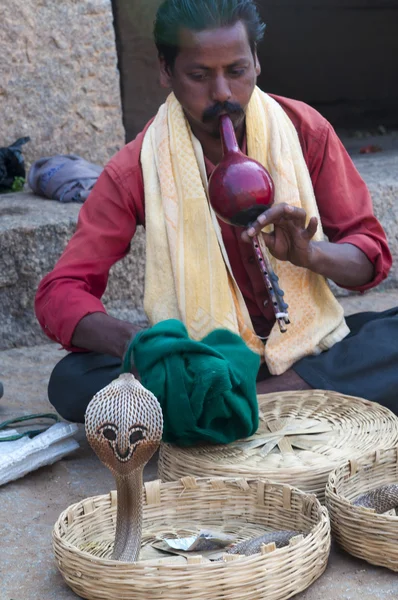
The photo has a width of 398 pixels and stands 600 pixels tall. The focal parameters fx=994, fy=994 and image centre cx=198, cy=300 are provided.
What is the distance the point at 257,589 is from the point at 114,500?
462 millimetres

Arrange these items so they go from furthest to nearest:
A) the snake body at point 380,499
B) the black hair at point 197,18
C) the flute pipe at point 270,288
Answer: the black hair at point 197,18
the flute pipe at point 270,288
the snake body at point 380,499

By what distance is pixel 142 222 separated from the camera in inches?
113

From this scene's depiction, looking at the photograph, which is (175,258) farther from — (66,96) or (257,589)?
(66,96)

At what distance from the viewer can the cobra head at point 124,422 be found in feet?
5.83

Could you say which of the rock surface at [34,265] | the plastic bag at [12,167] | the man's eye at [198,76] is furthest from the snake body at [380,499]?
the plastic bag at [12,167]

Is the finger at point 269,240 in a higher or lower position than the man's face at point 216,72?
lower

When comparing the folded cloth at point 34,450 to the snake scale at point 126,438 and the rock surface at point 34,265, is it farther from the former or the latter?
the rock surface at point 34,265

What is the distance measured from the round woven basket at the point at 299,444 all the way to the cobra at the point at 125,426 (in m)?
0.46

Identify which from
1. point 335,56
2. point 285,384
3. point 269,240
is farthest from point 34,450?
point 335,56

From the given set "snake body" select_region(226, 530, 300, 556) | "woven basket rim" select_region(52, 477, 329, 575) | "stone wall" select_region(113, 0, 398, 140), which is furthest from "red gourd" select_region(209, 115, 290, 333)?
"stone wall" select_region(113, 0, 398, 140)

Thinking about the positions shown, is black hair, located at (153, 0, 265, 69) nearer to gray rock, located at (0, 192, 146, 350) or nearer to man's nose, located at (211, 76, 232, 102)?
man's nose, located at (211, 76, 232, 102)

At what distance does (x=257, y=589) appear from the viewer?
5.97ft

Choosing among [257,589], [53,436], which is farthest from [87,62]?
[257,589]

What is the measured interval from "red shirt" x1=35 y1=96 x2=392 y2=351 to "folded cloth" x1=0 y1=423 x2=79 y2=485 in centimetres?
24
